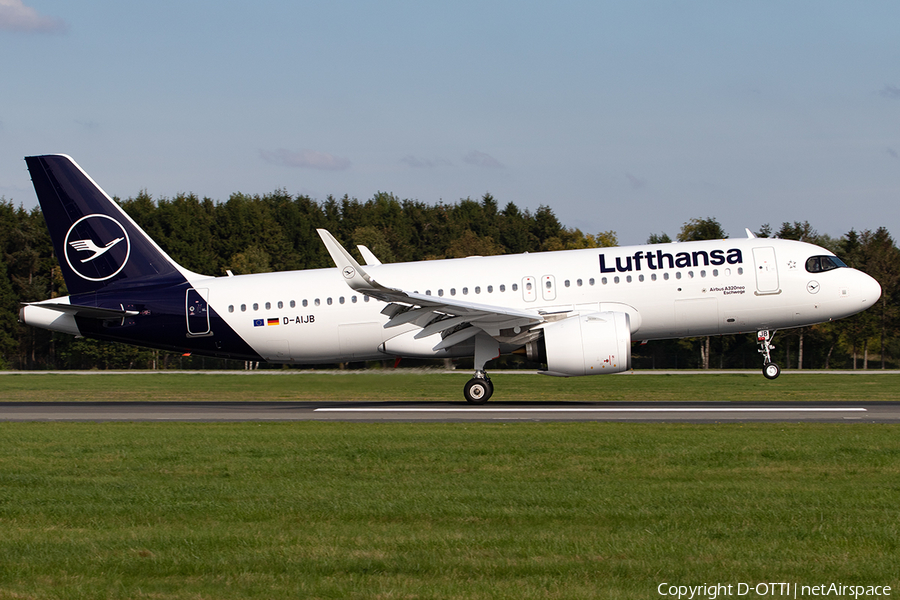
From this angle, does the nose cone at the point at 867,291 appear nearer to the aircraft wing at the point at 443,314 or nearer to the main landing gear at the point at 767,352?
the main landing gear at the point at 767,352

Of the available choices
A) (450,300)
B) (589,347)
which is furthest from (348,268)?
(589,347)

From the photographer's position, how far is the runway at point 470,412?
70.6 feet

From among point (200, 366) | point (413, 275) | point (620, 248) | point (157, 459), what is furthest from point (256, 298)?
point (200, 366)

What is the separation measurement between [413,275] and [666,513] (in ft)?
59.7

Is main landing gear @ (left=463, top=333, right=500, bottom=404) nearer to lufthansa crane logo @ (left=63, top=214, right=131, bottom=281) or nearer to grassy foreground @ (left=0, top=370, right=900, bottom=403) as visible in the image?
grassy foreground @ (left=0, top=370, right=900, bottom=403)

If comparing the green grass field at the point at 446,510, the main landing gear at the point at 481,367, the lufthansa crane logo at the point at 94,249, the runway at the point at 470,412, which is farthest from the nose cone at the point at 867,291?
the lufthansa crane logo at the point at 94,249

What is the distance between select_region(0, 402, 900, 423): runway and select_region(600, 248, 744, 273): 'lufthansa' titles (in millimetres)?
3887

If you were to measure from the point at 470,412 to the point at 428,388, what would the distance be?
363 cm

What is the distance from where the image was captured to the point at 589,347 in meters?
24.6

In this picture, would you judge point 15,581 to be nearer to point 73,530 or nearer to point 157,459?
point 73,530

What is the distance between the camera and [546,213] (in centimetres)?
12450

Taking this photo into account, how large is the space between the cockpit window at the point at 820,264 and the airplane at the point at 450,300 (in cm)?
5

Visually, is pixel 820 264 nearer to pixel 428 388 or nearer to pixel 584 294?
pixel 584 294

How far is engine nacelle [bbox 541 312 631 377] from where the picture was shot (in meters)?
24.5
